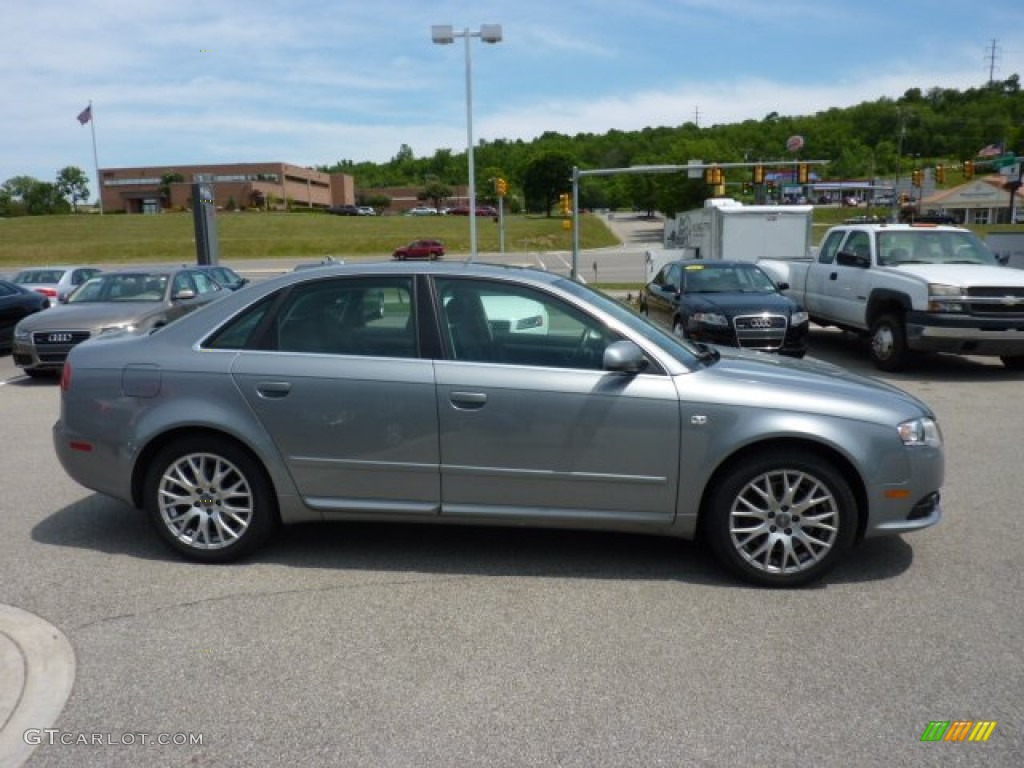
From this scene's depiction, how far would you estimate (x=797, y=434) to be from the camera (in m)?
4.14

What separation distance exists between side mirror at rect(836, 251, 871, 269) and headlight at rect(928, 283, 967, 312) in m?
1.67

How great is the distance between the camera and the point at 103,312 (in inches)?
440

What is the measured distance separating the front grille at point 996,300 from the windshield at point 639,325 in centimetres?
713

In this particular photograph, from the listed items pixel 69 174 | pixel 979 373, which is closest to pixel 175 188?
pixel 69 174

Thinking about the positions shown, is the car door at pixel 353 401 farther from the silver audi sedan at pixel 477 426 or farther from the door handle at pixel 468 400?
the door handle at pixel 468 400

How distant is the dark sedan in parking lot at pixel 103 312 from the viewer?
10.9 meters

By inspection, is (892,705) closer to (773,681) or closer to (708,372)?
(773,681)

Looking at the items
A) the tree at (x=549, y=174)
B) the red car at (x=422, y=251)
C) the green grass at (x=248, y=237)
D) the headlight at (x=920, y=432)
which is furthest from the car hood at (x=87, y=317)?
the tree at (x=549, y=174)

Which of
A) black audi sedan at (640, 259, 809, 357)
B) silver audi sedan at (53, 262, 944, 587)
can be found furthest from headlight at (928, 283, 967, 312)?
silver audi sedan at (53, 262, 944, 587)

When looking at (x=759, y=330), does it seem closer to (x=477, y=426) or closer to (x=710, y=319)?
(x=710, y=319)

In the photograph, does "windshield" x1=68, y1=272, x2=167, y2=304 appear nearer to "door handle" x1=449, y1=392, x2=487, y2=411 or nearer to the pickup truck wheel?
"door handle" x1=449, y1=392, x2=487, y2=411

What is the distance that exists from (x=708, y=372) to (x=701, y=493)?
63 cm

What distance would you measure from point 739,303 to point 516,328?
7236 mm

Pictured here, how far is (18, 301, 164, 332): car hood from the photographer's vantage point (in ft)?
35.8
